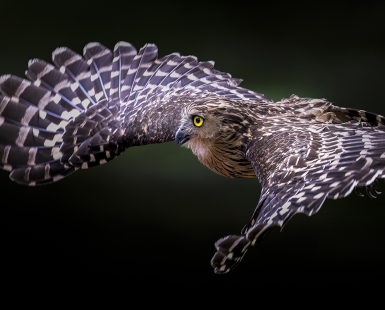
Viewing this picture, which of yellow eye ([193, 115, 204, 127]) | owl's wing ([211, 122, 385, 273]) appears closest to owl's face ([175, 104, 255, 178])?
yellow eye ([193, 115, 204, 127])

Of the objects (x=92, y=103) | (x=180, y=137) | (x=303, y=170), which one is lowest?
(x=303, y=170)

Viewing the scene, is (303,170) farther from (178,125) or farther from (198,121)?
(178,125)

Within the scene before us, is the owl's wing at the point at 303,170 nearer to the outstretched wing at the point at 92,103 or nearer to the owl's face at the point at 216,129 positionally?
the owl's face at the point at 216,129

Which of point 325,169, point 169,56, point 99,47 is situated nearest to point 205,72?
point 169,56

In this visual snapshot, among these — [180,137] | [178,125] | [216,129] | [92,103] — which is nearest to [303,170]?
[216,129]

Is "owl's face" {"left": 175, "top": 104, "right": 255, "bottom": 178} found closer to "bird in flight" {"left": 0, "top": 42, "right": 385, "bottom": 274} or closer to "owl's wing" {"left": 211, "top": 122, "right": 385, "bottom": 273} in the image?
"bird in flight" {"left": 0, "top": 42, "right": 385, "bottom": 274}

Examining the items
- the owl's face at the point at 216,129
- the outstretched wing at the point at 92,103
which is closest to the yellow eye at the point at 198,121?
the owl's face at the point at 216,129
